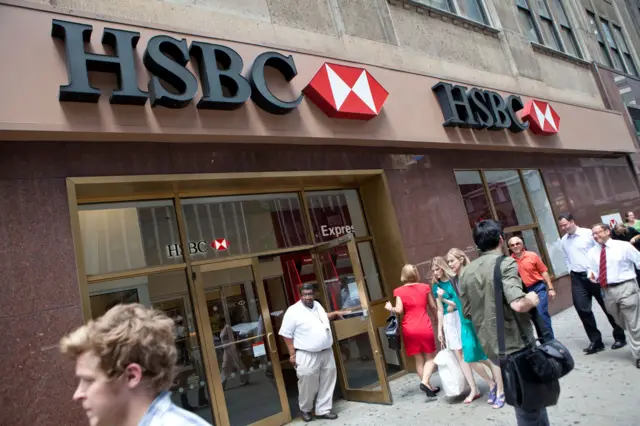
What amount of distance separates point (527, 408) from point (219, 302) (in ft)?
13.1

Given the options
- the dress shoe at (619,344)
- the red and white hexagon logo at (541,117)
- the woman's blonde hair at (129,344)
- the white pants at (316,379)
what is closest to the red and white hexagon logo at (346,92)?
the white pants at (316,379)

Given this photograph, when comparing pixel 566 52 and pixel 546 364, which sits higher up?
pixel 566 52

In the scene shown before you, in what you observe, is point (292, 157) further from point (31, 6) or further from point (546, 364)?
point (546, 364)

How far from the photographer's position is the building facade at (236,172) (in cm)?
437

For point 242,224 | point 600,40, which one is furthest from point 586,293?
point 600,40

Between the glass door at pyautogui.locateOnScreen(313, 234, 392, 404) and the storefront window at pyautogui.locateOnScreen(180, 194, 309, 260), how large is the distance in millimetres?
653

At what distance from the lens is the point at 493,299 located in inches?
123

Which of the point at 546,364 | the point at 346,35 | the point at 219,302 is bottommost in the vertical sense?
the point at 546,364

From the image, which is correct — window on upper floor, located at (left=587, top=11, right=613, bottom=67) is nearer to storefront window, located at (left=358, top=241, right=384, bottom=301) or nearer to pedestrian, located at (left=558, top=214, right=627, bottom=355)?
pedestrian, located at (left=558, top=214, right=627, bottom=355)

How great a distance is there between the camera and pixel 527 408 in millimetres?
2924

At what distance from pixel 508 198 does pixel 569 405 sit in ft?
20.5

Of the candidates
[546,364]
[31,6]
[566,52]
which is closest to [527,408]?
[546,364]

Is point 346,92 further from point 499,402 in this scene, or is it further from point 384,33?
point 499,402

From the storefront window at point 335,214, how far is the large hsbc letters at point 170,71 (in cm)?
191
